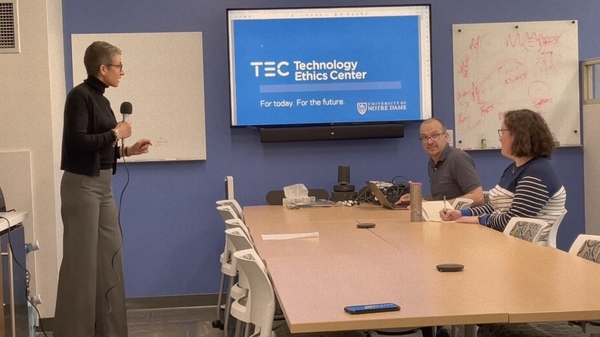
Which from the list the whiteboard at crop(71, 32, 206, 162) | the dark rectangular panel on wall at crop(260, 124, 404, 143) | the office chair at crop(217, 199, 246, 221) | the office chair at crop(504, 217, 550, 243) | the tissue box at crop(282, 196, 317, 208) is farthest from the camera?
the dark rectangular panel on wall at crop(260, 124, 404, 143)

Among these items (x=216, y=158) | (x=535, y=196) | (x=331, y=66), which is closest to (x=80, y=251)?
(x=216, y=158)

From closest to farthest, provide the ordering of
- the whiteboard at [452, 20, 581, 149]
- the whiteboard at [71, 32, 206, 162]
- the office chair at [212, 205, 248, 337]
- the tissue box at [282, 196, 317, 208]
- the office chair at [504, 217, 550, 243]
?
the office chair at [504, 217, 550, 243] → the office chair at [212, 205, 248, 337] → the tissue box at [282, 196, 317, 208] → the whiteboard at [71, 32, 206, 162] → the whiteboard at [452, 20, 581, 149]

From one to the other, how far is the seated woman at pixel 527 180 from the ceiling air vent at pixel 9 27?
11.3ft

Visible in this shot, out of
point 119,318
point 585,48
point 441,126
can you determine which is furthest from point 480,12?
point 119,318

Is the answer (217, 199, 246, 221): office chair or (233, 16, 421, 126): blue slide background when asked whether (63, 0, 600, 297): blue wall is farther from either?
(217, 199, 246, 221): office chair

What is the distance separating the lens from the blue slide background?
672cm

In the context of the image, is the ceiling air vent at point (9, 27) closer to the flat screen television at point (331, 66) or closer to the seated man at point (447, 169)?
the flat screen television at point (331, 66)

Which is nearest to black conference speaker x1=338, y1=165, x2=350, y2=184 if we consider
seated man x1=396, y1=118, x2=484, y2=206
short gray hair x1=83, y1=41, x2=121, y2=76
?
seated man x1=396, y1=118, x2=484, y2=206

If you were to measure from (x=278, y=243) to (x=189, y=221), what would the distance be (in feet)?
8.94

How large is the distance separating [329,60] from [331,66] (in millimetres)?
53

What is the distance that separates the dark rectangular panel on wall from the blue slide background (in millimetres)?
64

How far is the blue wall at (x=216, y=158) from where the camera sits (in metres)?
6.73

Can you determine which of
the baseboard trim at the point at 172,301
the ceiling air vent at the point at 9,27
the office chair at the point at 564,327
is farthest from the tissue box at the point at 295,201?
the office chair at the point at 564,327

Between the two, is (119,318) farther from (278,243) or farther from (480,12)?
(480,12)
